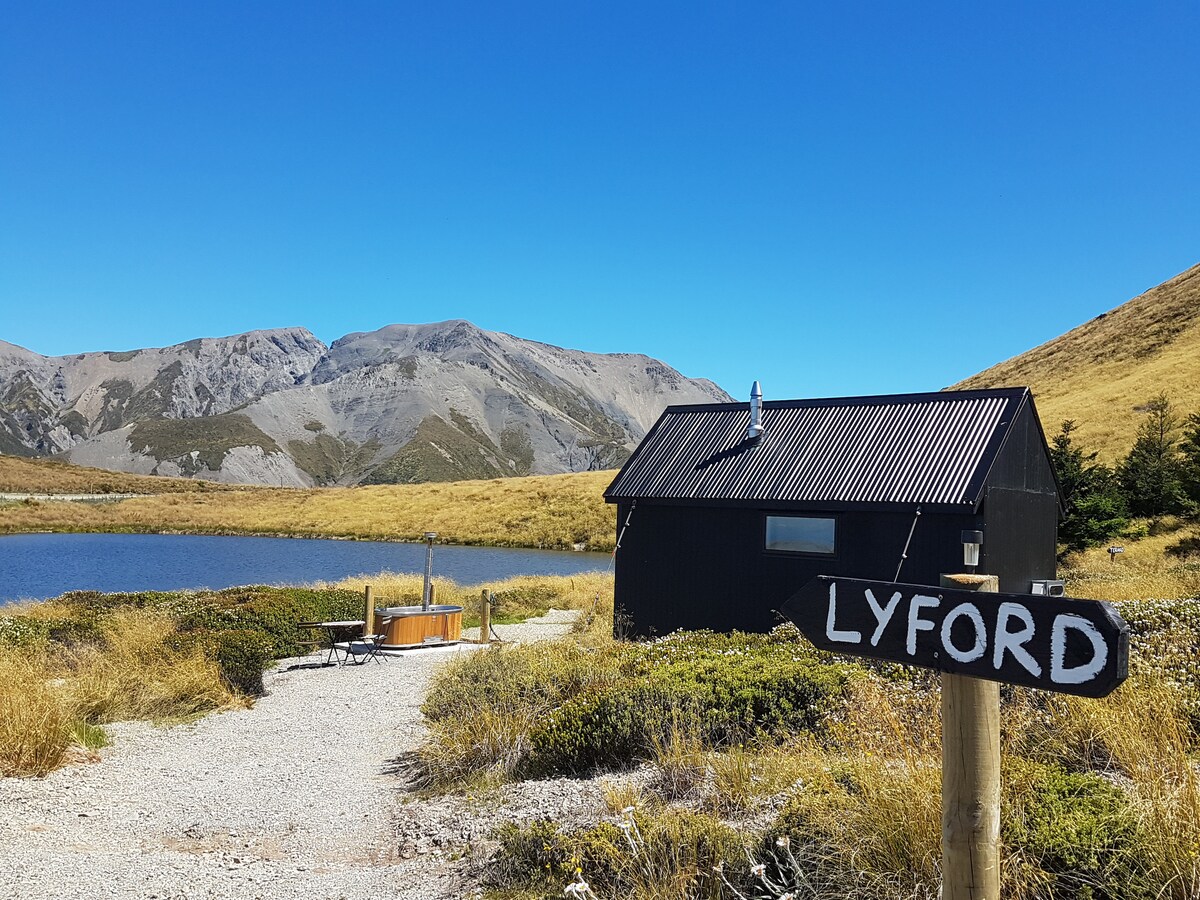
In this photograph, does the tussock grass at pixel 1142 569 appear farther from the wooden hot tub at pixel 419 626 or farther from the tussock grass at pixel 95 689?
the tussock grass at pixel 95 689

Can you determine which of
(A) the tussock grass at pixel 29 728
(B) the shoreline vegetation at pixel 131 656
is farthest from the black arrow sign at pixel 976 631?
(B) the shoreline vegetation at pixel 131 656

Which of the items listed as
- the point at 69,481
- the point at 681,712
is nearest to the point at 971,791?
the point at 681,712

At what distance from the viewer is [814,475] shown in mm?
14461

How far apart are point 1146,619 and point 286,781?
30.7 feet

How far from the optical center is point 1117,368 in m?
61.3

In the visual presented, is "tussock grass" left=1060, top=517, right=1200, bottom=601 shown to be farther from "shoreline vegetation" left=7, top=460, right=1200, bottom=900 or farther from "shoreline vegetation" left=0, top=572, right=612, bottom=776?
"shoreline vegetation" left=0, top=572, right=612, bottom=776

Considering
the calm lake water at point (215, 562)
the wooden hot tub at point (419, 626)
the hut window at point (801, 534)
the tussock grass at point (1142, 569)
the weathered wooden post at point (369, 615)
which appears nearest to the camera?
the hut window at point (801, 534)

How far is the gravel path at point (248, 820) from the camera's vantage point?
6234 millimetres

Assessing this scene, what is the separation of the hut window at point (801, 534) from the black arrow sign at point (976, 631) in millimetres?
10576

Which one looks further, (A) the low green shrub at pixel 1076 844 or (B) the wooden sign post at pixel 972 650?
(A) the low green shrub at pixel 1076 844

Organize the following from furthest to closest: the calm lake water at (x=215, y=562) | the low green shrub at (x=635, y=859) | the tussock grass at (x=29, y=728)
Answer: the calm lake water at (x=215, y=562), the tussock grass at (x=29, y=728), the low green shrub at (x=635, y=859)

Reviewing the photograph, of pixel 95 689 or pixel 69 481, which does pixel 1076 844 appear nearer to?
pixel 95 689

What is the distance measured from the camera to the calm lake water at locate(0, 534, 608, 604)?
3269 cm

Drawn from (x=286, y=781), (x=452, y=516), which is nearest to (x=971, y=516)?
(x=286, y=781)
